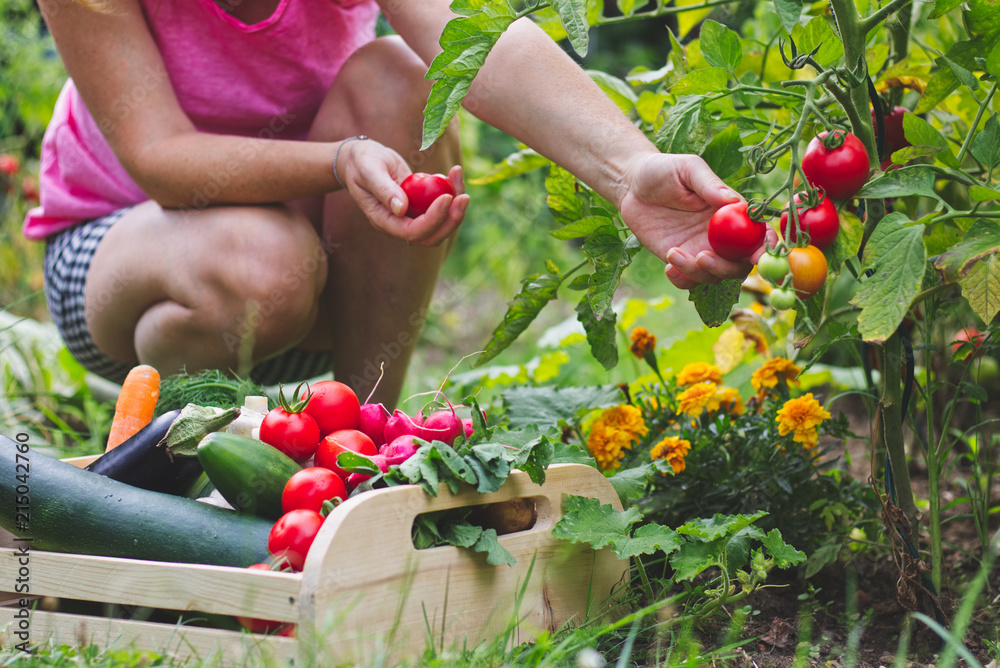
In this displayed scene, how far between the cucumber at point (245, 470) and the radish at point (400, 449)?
0.49ft

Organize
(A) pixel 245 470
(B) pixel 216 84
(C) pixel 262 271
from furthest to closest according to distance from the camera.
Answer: (B) pixel 216 84 → (C) pixel 262 271 → (A) pixel 245 470

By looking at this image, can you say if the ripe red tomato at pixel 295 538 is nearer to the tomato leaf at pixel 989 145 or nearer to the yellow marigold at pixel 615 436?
the yellow marigold at pixel 615 436

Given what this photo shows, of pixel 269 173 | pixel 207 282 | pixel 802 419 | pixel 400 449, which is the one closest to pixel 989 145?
pixel 802 419

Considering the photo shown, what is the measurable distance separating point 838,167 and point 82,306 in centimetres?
151

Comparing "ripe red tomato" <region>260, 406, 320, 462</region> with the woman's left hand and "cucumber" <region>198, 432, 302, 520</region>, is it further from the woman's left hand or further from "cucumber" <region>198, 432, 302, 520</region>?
the woman's left hand

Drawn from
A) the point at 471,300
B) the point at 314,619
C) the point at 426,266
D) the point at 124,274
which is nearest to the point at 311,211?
the point at 426,266

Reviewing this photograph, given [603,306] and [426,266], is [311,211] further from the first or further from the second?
[603,306]

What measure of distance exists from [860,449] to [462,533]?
1439mm

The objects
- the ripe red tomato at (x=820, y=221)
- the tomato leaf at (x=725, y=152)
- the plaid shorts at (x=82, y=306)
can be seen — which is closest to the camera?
the ripe red tomato at (x=820, y=221)

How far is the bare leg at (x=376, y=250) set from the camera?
5.79 feet

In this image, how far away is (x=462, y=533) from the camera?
3.49ft

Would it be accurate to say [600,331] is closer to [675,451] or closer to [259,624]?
[675,451]

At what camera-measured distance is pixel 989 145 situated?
105 centimetres

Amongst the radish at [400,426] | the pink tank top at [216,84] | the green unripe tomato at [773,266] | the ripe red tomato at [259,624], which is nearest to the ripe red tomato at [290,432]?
the radish at [400,426]
